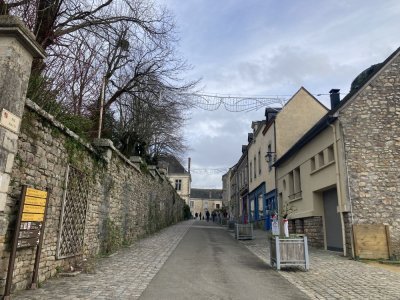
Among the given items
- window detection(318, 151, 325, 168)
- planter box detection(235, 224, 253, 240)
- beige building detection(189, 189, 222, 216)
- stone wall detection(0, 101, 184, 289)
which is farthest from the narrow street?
beige building detection(189, 189, 222, 216)

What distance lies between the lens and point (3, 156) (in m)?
5.01

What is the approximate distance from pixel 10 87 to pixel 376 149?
11.3m

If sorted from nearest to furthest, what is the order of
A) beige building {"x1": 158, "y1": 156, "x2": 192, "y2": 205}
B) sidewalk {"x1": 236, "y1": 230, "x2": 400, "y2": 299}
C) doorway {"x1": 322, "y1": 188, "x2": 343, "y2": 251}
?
sidewalk {"x1": 236, "y1": 230, "x2": 400, "y2": 299}, doorway {"x1": 322, "y1": 188, "x2": 343, "y2": 251}, beige building {"x1": 158, "y1": 156, "x2": 192, "y2": 205}

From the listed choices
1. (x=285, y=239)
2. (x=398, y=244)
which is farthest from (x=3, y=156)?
(x=398, y=244)

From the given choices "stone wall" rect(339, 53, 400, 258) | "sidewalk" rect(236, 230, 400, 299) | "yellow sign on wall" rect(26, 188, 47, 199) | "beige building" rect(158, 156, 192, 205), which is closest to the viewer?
"yellow sign on wall" rect(26, 188, 47, 199)

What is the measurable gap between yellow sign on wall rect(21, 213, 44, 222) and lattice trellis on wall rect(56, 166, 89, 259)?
55.4 inches

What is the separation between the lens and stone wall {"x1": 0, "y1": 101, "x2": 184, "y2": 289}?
5977mm

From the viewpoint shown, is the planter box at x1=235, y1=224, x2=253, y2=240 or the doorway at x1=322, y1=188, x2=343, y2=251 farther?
the planter box at x1=235, y1=224, x2=253, y2=240

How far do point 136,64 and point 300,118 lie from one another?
10805 mm

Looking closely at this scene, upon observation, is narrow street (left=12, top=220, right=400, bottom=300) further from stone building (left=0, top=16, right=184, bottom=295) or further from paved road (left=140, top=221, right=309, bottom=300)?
stone building (left=0, top=16, right=184, bottom=295)

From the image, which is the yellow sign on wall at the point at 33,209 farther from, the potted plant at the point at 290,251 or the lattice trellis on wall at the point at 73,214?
the potted plant at the point at 290,251

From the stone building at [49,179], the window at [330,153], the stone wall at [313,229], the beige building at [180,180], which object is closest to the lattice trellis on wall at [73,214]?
the stone building at [49,179]

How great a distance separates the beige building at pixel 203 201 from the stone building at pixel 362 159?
72826 millimetres

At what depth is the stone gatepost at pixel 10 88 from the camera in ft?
16.4
